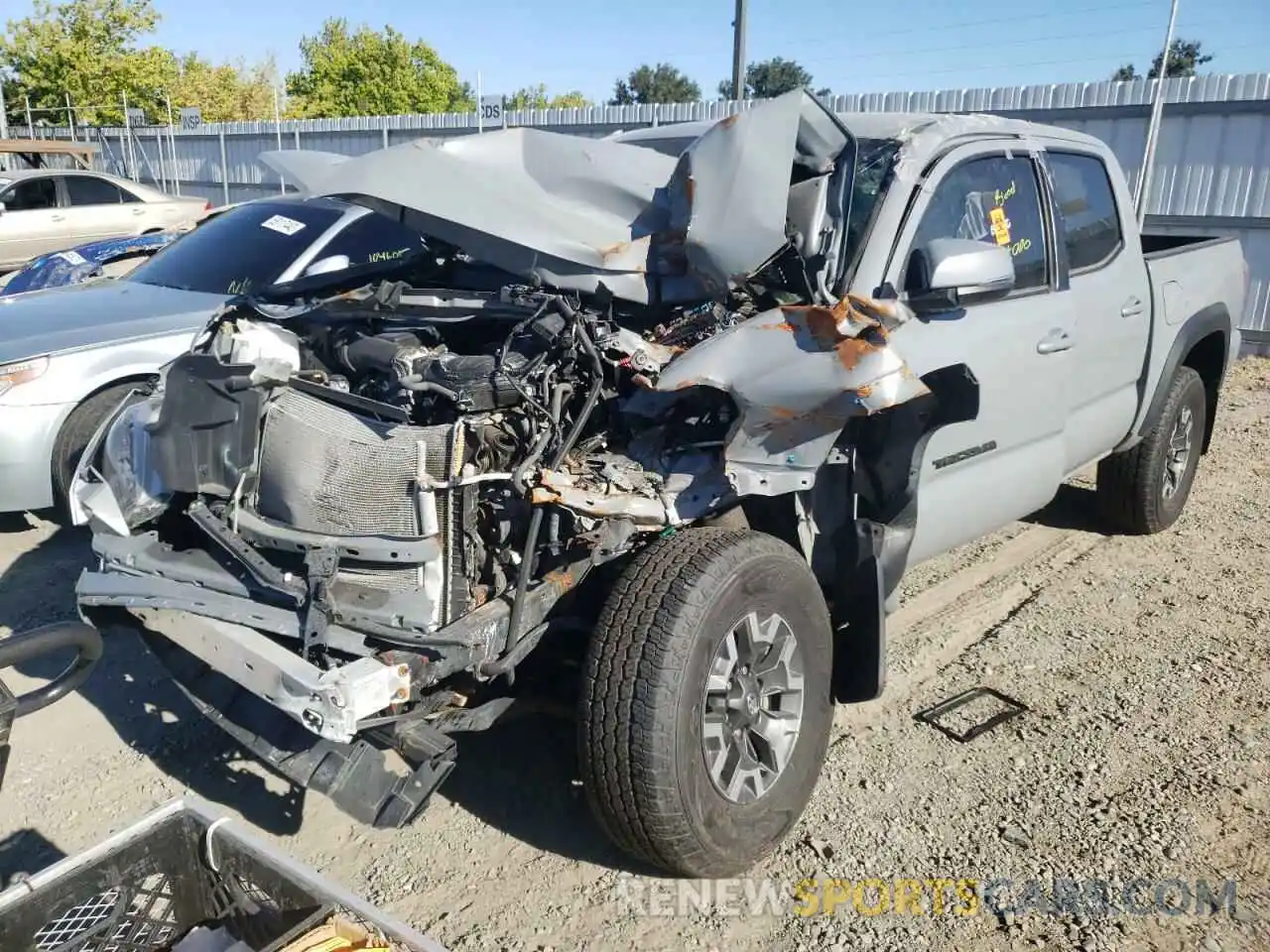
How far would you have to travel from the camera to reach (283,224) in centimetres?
563

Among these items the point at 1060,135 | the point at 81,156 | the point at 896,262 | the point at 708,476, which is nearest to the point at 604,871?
the point at 708,476

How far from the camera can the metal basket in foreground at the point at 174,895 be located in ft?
6.37

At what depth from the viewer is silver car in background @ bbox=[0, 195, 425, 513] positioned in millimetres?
4844

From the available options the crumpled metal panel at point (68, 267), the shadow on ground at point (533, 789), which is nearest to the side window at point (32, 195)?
the crumpled metal panel at point (68, 267)

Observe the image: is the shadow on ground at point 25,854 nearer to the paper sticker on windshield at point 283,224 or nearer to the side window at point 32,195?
the paper sticker on windshield at point 283,224

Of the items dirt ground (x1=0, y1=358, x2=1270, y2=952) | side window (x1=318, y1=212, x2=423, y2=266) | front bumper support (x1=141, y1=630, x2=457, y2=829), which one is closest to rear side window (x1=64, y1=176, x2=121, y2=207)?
side window (x1=318, y1=212, x2=423, y2=266)

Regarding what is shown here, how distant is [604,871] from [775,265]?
1.99m

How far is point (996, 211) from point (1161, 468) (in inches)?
84.6

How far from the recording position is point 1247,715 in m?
3.73

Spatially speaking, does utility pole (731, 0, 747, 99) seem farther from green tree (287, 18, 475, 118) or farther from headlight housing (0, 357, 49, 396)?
green tree (287, 18, 475, 118)

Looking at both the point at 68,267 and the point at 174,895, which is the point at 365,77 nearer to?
the point at 68,267

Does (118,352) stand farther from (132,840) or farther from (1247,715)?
(1247,715)

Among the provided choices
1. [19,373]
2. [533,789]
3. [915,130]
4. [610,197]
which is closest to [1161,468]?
[915,130]
